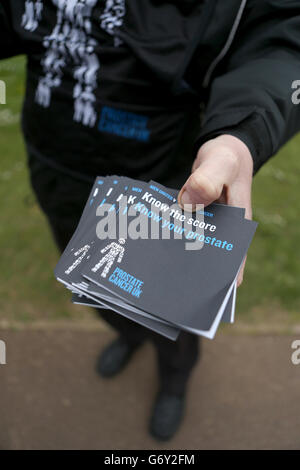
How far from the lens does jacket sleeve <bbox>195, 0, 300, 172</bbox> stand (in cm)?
104

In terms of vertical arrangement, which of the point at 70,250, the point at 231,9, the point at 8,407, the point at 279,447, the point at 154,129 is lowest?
the point at 8,407


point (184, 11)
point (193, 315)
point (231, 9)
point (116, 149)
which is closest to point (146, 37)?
point (184, 11)

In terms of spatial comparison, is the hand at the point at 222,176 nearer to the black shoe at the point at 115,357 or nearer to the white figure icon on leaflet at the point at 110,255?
the white figure icon on leaflet at the point at 110,255

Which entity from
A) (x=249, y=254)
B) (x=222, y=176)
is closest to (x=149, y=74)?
(x=222, y=176)

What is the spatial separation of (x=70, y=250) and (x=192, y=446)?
1427 millimetres

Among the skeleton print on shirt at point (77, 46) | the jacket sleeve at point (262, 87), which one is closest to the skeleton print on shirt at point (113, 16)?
the skeleton print on shirt at point (77, 46)

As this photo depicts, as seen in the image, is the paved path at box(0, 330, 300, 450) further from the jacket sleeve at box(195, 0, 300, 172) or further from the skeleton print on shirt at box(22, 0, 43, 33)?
the skeleton print on shirt at box(22, 0, 43, 33)

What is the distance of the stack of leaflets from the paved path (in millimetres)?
1299

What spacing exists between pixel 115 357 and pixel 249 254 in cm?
116

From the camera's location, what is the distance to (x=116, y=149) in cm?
134

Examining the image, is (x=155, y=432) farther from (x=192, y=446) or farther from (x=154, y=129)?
(x=154, y=129)

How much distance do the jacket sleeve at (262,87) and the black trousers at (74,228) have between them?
1.93 feet

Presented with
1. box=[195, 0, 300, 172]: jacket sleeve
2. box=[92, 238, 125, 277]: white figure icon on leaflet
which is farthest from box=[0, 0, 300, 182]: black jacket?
box=[92, 238, 125, 277]: white figure icon on leaflet

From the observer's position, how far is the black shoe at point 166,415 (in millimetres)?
1951
